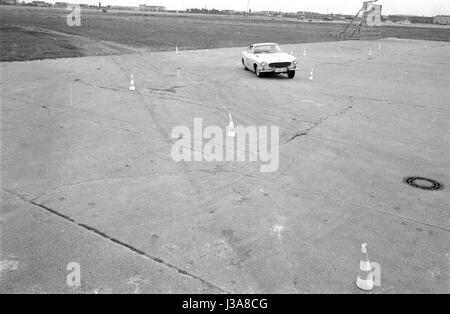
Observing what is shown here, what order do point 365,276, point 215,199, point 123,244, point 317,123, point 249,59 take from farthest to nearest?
point 249,59
point 317,123
point 215,199
point 123,244
point 365,276

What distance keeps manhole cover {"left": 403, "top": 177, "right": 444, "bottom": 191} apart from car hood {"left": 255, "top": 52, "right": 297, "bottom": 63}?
11.4 metres

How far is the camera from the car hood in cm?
1783

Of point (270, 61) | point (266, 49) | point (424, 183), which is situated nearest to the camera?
point (424, 183)

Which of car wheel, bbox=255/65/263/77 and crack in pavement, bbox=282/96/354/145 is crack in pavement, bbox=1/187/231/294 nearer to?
crack in pavement, bbox=282/96/354/145

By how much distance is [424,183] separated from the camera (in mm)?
7113

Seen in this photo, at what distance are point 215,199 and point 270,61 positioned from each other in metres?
12.5

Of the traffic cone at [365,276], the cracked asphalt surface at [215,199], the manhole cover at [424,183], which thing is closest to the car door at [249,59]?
the cracked asphalt surface at [215,199]

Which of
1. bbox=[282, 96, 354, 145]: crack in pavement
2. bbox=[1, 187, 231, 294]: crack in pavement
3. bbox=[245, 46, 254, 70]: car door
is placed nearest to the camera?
bbox=[1, 187, 231, 294]: crack in pavement

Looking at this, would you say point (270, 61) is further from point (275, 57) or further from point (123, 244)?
point (123, 244)

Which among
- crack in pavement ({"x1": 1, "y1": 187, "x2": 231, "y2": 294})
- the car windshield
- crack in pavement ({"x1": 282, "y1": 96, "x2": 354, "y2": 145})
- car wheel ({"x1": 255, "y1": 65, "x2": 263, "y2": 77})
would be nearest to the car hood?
car wheel ({"x1": 255, "y1": 65, "x2": 263, "y2": 77})

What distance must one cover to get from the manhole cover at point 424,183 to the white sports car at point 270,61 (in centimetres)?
1134

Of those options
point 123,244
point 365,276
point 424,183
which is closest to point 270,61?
point 424,183

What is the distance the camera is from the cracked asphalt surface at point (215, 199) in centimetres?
458
